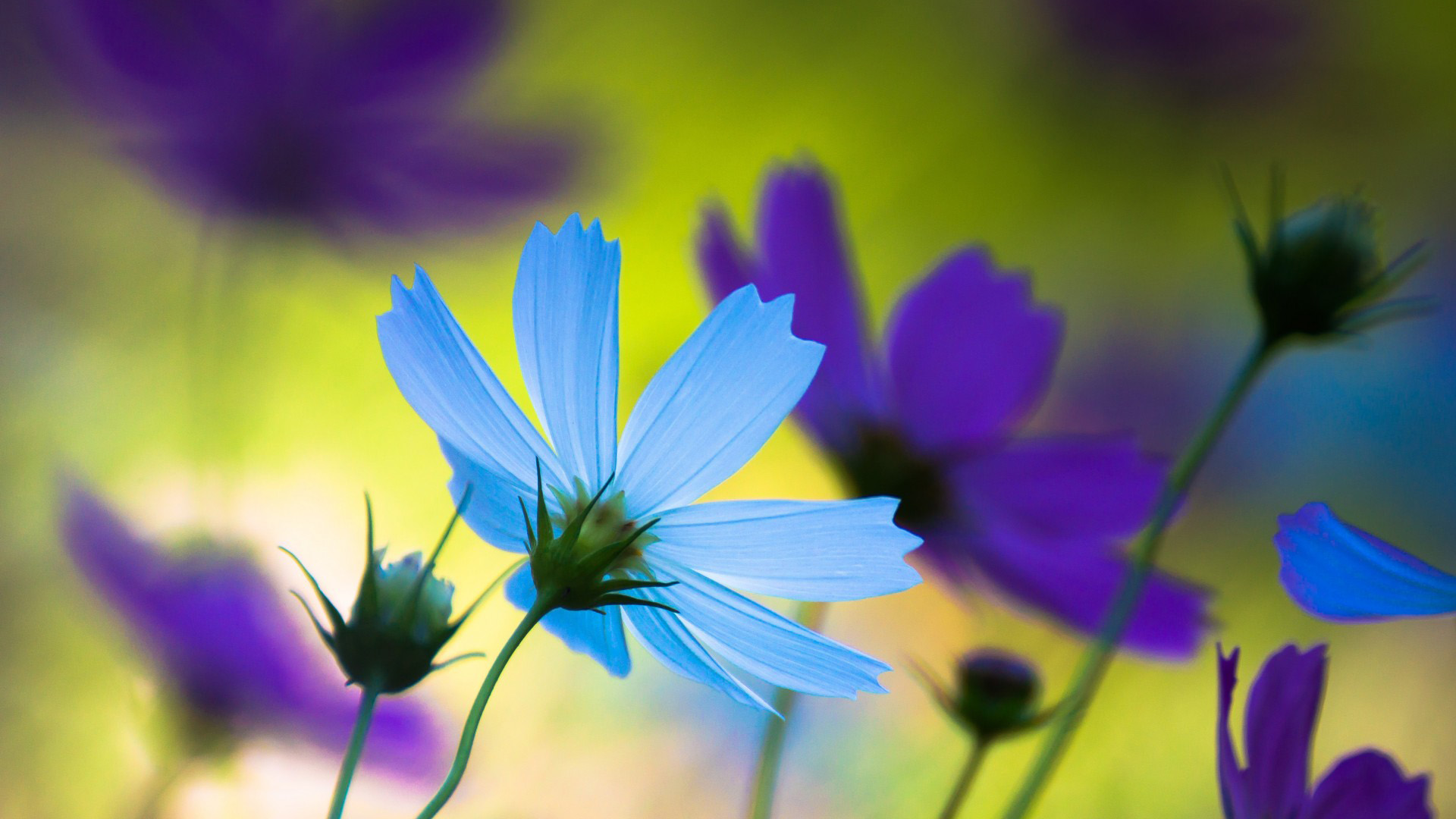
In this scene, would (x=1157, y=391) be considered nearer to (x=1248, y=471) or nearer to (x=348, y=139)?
(x=1248, y=471)

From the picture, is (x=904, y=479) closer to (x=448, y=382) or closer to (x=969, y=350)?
(x=969, y=350)

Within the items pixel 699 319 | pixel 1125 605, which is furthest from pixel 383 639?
pixel 699 319

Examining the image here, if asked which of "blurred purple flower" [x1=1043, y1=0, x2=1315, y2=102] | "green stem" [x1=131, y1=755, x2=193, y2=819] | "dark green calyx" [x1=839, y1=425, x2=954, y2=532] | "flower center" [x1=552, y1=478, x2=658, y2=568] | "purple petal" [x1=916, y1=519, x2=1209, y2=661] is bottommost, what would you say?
"green stem" [x1=131, y1=755, x2=193, y2=819]

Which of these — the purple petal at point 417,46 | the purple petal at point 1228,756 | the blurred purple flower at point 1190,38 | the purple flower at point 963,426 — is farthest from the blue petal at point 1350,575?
the blurred purple flower at point 1190,38

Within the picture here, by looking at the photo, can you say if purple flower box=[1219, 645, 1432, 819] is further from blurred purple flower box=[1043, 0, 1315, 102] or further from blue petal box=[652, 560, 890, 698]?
blurred purple flower box=[1043, 0, 1315, 102]

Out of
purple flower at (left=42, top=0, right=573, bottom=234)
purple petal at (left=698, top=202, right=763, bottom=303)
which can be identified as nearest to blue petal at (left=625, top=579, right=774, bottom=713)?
purple petal at (left=698, top=202, right=763, bottom=303)
